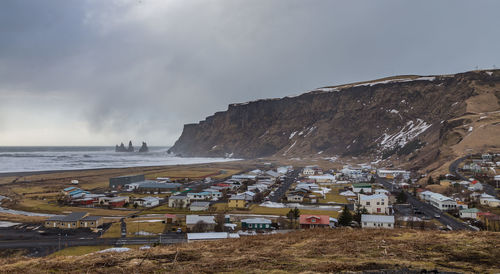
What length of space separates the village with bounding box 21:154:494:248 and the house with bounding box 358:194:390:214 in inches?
4.8

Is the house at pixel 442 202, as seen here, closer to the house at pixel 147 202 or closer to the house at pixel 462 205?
the house at pixel 462 205

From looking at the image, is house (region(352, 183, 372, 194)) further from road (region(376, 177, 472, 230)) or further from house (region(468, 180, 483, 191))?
house (region(468, 180, 483, 191))

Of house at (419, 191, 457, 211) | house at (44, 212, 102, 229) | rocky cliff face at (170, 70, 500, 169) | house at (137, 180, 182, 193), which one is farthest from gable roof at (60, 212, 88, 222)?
rocky cliff face at (170, 70, 500, 169)

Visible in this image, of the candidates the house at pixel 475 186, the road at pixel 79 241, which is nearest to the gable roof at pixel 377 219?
the road at pixel 79 241

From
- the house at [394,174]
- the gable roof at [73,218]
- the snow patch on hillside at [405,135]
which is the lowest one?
the gable roof at [73,218]

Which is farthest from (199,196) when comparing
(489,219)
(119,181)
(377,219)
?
(489,219)

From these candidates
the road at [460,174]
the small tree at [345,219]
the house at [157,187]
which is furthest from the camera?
the house at [157,187]

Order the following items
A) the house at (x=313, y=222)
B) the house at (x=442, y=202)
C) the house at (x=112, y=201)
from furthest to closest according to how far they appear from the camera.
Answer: the house at (x=112, y=201)
the house at (x=442, y=202)
the house at (x=313, y=222)

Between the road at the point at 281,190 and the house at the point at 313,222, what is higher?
the house at the point at 313,222

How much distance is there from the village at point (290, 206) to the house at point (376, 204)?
0.12 metres

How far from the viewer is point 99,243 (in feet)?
86.0

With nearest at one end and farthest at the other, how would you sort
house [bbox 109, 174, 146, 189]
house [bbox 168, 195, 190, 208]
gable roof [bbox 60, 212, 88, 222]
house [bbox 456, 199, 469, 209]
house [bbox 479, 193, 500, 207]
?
Result: 1. gable roof [bbox 60, 212, 88, 222]
2. house [bbox 479, 193, 500, 207]
3. house [bbox 456, 199, 469, 209]
4. house [bbox 168, 195, 190, 208]
5. house [bbox 109, 174, 146, 189]

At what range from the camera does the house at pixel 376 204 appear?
40.0 meters

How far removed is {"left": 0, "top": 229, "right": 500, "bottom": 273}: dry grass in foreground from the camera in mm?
9352
